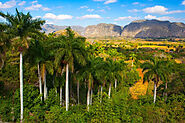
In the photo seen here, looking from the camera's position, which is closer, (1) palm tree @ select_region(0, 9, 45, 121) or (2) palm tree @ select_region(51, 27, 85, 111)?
(1) palm tree @ select_region(0, 9, 45, 121)

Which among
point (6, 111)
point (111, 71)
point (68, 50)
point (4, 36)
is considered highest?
point (4, 36)

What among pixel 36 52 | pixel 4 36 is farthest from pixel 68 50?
pixel 4 36

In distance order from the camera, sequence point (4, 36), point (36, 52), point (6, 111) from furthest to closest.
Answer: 1. point (36, 52)
2. point (6, 111)
3. point (4, 36)

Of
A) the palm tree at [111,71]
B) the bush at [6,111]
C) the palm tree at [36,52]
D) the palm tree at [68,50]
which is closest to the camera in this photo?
the palm tree at [68,50]

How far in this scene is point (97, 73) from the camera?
18703 millimetres

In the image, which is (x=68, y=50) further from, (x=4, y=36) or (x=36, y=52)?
(x=4, y=36)

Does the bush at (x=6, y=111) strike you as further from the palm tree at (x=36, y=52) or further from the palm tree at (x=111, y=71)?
the palm tree at (x=111, y=71)

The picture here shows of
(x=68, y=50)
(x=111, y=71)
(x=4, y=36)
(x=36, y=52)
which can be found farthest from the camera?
(x=111, y=71)

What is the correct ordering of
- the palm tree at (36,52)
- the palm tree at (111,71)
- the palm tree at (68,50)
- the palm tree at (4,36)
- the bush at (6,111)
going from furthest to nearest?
the palm tree at (111,71) < the palm tree at (36,52) < the bush at (6,111) < the palm tree at (68,50) < the palm tree at (4,36)

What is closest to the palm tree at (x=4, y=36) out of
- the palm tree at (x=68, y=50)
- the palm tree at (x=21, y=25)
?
the palm tree at (x=21, y=25)

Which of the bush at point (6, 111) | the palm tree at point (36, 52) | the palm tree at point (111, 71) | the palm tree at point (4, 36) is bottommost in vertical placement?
the bush at point (6, 111)

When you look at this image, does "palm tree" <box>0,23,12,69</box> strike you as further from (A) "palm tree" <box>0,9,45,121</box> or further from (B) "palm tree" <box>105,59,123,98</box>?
(B) "palm tree" <box>105,59,123,98</box>

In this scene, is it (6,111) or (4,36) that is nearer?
(4,36)

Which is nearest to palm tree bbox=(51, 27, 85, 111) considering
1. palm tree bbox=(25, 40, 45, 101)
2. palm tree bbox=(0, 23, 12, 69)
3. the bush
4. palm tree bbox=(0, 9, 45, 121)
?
palm tree bbox=(25, 40, 45, 101)
